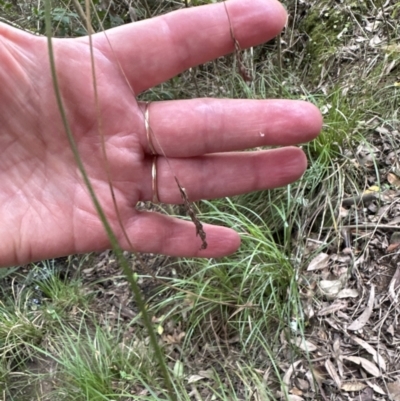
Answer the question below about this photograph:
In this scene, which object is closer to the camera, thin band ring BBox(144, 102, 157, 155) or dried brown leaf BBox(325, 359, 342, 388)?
thin band ring BBox(144, 102, 157, 155)

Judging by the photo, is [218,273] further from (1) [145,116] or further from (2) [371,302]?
(1) [145,116]

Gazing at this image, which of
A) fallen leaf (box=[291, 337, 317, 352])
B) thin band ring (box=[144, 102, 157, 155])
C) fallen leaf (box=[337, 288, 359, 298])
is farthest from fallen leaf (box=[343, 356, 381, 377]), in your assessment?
thin band ring (box=[144, 102, 157, 155])

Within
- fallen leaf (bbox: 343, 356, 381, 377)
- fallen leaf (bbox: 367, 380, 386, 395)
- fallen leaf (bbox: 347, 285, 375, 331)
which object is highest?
fallen leaf (bbox: 347, 285, 375, 331)

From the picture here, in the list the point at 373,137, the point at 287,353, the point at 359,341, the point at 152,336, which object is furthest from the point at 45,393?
the point at 373,137

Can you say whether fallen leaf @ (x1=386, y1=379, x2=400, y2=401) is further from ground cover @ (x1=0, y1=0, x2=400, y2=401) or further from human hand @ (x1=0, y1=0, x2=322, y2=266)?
human hand @ (x1=0, y1=0, x2=322, y2=266)

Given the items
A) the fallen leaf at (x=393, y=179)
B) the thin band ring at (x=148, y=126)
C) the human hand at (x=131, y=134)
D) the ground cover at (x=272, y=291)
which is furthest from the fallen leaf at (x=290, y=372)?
the thin band ring at (x=148, y=126)

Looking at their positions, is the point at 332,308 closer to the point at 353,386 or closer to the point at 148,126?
the point at 353,386
